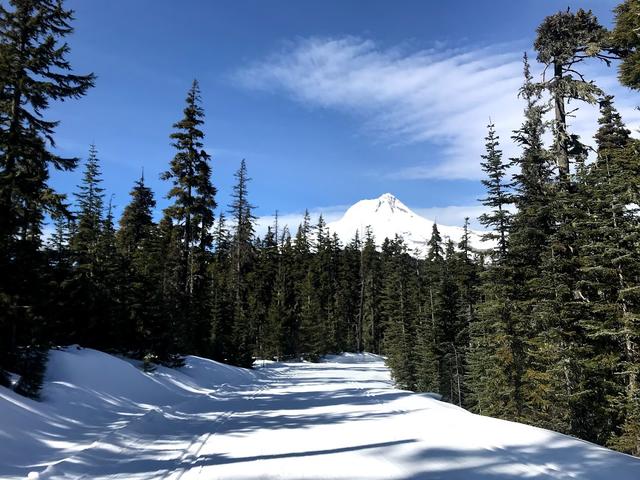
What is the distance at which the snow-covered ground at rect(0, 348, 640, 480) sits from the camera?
21.1 feet

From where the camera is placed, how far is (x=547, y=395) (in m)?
16.9

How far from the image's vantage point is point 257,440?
338 inches

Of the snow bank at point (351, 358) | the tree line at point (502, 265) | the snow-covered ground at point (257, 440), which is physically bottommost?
the snow bank at point (351, 358)

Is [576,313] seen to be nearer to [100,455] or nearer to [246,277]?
[100,455]

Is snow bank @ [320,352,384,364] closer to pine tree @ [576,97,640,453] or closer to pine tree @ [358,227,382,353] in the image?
pine tree @ [358,227,382,353]

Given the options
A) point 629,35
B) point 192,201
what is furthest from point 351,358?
point 629,35

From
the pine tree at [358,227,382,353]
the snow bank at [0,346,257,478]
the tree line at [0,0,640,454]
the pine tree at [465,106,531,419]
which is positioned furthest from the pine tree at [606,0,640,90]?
the pine tree at [358,227,382,353]

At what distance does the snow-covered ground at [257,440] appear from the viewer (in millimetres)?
6422

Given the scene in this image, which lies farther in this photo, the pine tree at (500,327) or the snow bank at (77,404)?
the pine tree at (500,327)

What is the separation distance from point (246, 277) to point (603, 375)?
179 feet

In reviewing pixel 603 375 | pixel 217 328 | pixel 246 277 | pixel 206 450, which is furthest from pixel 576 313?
pixel 246 277

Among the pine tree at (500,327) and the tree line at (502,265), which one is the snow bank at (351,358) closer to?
the tree line at (502,265)

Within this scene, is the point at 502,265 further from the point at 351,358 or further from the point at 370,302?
the point at 370,302

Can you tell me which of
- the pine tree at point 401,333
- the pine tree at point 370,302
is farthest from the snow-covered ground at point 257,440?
the pine tree at point 370,302
